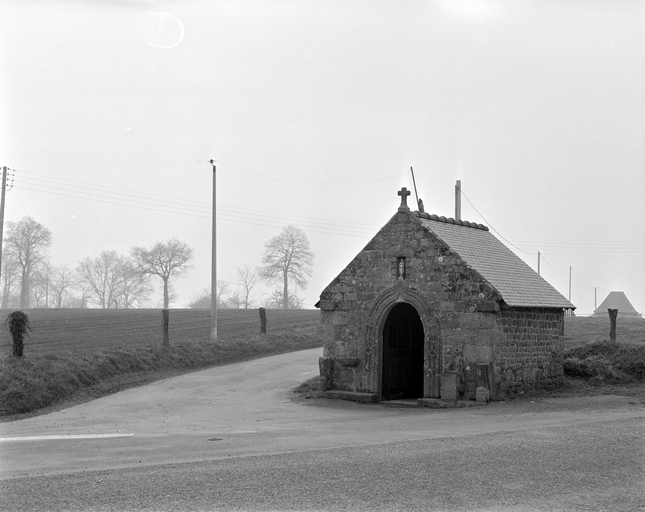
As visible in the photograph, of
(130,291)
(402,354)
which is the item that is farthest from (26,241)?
(402,354)

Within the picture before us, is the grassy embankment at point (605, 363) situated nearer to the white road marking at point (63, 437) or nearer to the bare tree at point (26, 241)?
the white road marking at point (63, 437)

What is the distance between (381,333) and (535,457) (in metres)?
9.70

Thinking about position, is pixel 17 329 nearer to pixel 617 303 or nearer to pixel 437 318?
Result: pixel 437 318

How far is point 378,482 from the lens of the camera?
899 cm

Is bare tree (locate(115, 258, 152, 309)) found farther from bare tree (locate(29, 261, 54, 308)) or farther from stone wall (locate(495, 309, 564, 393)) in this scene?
stone wall (locate(495, 309, 564, 393))

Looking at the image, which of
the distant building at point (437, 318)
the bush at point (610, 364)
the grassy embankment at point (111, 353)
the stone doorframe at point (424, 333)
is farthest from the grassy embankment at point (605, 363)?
the grassy embankment at point (111, 353)

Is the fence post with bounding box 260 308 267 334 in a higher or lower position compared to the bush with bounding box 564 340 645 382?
higher

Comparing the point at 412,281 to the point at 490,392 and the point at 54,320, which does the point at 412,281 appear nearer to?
the point at 490,392

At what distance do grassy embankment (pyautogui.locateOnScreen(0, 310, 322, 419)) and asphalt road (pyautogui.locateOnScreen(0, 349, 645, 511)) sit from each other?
2.24m

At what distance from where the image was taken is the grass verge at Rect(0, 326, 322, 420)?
18938 millimetres

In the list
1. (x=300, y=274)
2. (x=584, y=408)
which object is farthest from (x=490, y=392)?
(x=300, y=274)

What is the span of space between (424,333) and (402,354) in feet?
5.92

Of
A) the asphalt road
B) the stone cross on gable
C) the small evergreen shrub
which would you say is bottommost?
the asphalt road

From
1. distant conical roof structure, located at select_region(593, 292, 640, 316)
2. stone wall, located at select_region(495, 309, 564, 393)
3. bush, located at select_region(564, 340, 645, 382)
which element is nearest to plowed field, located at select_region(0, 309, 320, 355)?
stone wall, located at select_region(495, 309, 564, 393)
